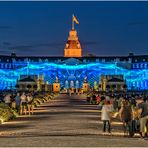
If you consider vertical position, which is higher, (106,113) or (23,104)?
Answer: (23,104)

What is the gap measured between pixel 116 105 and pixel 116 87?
158 meters

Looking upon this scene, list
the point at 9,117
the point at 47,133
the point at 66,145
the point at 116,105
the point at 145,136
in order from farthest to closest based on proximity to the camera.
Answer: the point at 116,105 < the point at 9,117 < the point at 47,133 < the point at 145,136 < the point at 66,145

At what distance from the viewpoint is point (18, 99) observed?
1663 inches

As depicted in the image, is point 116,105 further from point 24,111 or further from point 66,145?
point 66,145

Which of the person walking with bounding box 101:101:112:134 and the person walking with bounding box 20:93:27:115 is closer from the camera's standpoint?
the person walking with bounding box 101:101:112:134

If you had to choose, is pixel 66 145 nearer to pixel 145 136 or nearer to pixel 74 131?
pixel 145 136

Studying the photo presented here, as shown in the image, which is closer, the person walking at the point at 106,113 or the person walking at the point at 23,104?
the person walking at the point at 106,113

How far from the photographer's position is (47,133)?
2584 centimetres

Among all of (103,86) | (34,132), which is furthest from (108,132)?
(103,86)

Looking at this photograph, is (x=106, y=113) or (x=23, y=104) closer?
(x=106, y=113)

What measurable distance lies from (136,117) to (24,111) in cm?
2082

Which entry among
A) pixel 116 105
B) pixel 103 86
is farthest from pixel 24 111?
pixel 103 86

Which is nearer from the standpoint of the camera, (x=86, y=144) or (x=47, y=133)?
(x=86, y=144)

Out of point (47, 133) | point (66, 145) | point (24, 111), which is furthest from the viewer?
point (24, 111)
